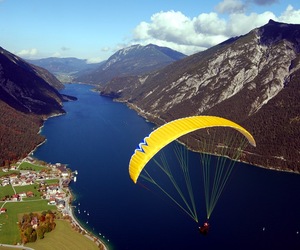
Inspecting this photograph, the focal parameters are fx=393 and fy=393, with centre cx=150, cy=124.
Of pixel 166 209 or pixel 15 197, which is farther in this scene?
pixel 15 197

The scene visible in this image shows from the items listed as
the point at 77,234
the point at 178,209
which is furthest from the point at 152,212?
the point at 77,234

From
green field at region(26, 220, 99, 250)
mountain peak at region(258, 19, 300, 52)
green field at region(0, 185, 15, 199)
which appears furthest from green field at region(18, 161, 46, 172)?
mountain peak at region(258, 19, 300, 52)

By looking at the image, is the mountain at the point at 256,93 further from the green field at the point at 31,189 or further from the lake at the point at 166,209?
the green field at the point at 31,189

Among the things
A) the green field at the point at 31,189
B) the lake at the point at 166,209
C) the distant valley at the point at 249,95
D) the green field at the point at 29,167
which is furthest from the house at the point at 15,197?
the distant valley at the point at 249,95

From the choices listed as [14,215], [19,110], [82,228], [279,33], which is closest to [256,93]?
[279,33]

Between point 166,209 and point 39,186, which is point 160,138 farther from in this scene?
point 39,186

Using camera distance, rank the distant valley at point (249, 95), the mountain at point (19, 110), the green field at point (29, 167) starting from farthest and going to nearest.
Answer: the distant valley at point (249, 95) → the mountain at point (19, 110) → the green field at point (29, 167)
